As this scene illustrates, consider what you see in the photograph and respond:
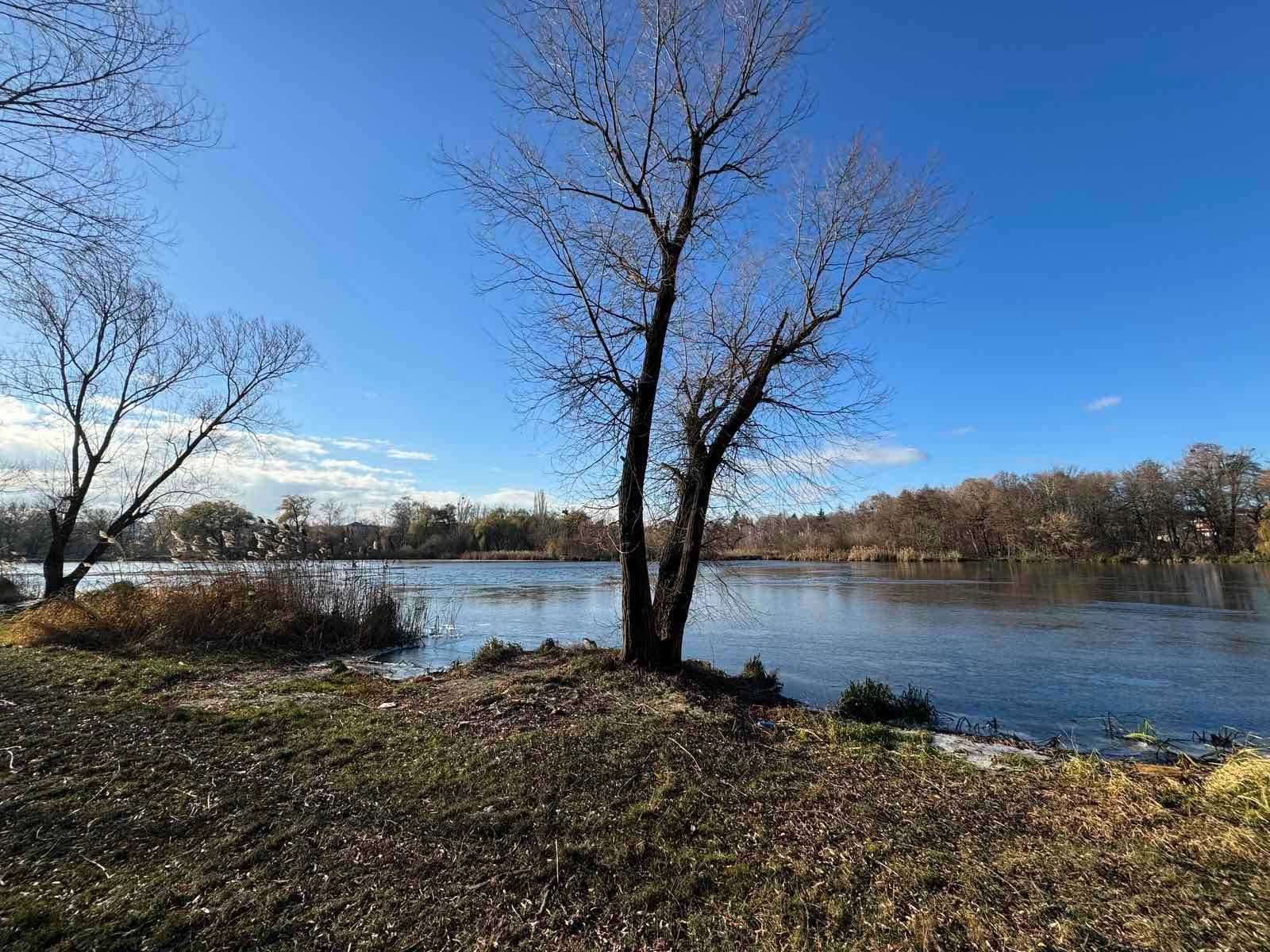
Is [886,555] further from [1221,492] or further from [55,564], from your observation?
[55,564]

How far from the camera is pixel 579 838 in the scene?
10.5 feet

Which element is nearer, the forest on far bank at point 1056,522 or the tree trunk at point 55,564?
the tree trunk at point 55,564

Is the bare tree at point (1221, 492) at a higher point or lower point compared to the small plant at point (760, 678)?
higher

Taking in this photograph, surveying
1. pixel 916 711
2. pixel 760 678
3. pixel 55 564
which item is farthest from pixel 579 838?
pixel 55 564

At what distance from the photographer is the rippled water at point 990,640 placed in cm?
827

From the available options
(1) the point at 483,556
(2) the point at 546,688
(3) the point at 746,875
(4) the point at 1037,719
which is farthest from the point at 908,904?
(1) the point at 483,556

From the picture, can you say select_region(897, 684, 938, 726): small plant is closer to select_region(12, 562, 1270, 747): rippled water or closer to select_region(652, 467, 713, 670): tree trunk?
select_region(12, 562, 1270, 747): rippled water

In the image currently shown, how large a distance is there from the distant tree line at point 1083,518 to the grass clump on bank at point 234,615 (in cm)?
3687

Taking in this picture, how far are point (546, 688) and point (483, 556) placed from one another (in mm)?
62161

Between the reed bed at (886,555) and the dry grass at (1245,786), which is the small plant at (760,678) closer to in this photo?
the dry grass at (1245,786)

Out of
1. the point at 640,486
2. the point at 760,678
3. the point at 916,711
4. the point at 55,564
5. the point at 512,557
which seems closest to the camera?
the point at 640,486

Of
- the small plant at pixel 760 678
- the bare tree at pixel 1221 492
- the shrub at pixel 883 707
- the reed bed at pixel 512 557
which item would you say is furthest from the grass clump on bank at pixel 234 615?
the bare tree at pixel 1221 492

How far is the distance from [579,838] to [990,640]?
13.3m

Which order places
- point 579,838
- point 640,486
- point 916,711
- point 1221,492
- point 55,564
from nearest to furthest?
point 579,838 → point 640,486 → point 916,711 → point 55,564 → point 1221,492
